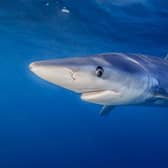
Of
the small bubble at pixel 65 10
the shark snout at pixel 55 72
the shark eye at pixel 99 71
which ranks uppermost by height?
the small bubble at pixel 65 10

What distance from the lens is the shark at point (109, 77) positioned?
179 inches

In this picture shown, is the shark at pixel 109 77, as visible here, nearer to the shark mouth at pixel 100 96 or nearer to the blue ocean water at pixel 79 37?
the shark mouth at pixel 100 96

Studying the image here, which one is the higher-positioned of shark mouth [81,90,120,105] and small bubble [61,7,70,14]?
small bubble [61,7,70,14]

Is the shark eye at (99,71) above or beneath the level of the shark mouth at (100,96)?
above

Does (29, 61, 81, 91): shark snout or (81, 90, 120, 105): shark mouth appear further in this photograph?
(81, 90, 120, 105): shark mouth

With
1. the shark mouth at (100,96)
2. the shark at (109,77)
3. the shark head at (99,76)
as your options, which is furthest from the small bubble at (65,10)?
the shark mouth at (100,96)

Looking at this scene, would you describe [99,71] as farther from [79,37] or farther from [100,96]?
[79,37]

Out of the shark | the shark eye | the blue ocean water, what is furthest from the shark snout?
the blue ocean water

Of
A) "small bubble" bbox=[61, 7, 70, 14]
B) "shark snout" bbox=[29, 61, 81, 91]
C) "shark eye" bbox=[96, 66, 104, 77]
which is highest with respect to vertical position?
"small bubble" bbox=[61, 7, 70, 14]

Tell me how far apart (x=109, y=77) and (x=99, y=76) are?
0.22 metres

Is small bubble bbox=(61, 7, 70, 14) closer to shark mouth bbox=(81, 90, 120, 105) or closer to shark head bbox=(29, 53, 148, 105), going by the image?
shark head bbox=(29, 53, 148, 105)

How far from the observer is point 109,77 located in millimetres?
5125

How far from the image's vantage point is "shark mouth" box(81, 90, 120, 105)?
499cm

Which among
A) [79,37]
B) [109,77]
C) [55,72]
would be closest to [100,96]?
[109,77]
